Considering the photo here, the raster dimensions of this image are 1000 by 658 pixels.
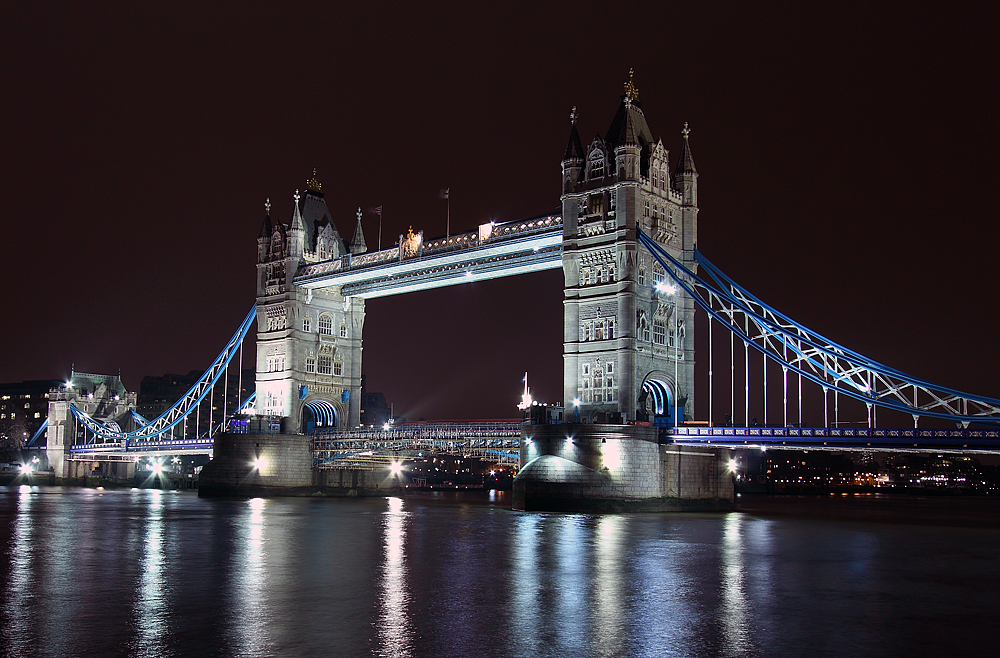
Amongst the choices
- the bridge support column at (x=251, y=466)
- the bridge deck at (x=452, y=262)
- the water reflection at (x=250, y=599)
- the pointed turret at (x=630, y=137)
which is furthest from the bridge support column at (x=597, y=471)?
the bridge support column at (x=251, y=466)

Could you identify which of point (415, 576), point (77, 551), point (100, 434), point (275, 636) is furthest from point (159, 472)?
point (275, 636)

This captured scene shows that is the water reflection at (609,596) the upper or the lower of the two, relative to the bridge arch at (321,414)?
lower

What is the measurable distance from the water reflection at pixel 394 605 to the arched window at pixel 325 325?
46497mm

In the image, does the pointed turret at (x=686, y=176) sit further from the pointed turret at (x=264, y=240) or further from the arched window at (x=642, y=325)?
the pointed turret at (x=264, y=240)

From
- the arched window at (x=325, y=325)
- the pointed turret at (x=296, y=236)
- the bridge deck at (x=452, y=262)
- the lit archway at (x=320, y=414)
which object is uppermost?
the pointed turret at (x=296, y=236)

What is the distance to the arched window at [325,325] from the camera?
81.5 metres

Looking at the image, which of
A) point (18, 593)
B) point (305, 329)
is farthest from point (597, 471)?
point (305, 329)

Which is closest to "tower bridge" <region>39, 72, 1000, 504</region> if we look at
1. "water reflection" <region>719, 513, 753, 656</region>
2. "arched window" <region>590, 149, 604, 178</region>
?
"arched window" <region>590, 149, 604, 178</region>

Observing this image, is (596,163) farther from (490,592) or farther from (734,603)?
(734,603)

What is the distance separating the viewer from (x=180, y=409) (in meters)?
97.7

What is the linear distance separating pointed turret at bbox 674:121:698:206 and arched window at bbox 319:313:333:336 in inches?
1299

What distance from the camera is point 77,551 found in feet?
103

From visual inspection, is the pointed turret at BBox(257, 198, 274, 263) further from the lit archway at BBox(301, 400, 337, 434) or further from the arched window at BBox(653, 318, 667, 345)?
the arched window at BBox(653, 318, 667, 345)

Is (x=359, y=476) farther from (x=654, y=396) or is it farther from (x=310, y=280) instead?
(x=654, y=396)
